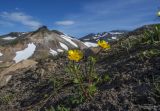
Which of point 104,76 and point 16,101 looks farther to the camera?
point 16,101

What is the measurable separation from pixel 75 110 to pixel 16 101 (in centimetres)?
162

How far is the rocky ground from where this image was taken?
4.14 m

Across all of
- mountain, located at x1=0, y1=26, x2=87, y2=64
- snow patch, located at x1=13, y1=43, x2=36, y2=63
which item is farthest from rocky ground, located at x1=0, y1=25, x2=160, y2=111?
snow patch, located at x1=13, y1=43, x2=36, y2=63

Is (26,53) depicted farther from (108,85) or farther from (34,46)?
(108,85)

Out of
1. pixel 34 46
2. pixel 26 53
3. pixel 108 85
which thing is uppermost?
pixel 108 85

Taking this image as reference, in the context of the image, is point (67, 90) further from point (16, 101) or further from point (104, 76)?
point (16, 101)

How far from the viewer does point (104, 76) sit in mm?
5062

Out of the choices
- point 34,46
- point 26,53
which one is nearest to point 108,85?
point 26,53

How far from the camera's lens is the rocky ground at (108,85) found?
4141 millimetres

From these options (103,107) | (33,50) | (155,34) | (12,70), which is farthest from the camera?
(33,50)

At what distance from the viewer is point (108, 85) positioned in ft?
15.6

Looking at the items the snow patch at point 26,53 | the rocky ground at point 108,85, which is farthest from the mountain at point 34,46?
the rocky ground at point 108,85

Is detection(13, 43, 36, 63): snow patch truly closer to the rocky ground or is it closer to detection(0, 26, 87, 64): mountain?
detection(0, 26, 87, 64): mountain

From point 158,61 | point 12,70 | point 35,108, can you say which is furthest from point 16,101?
point 12,70
